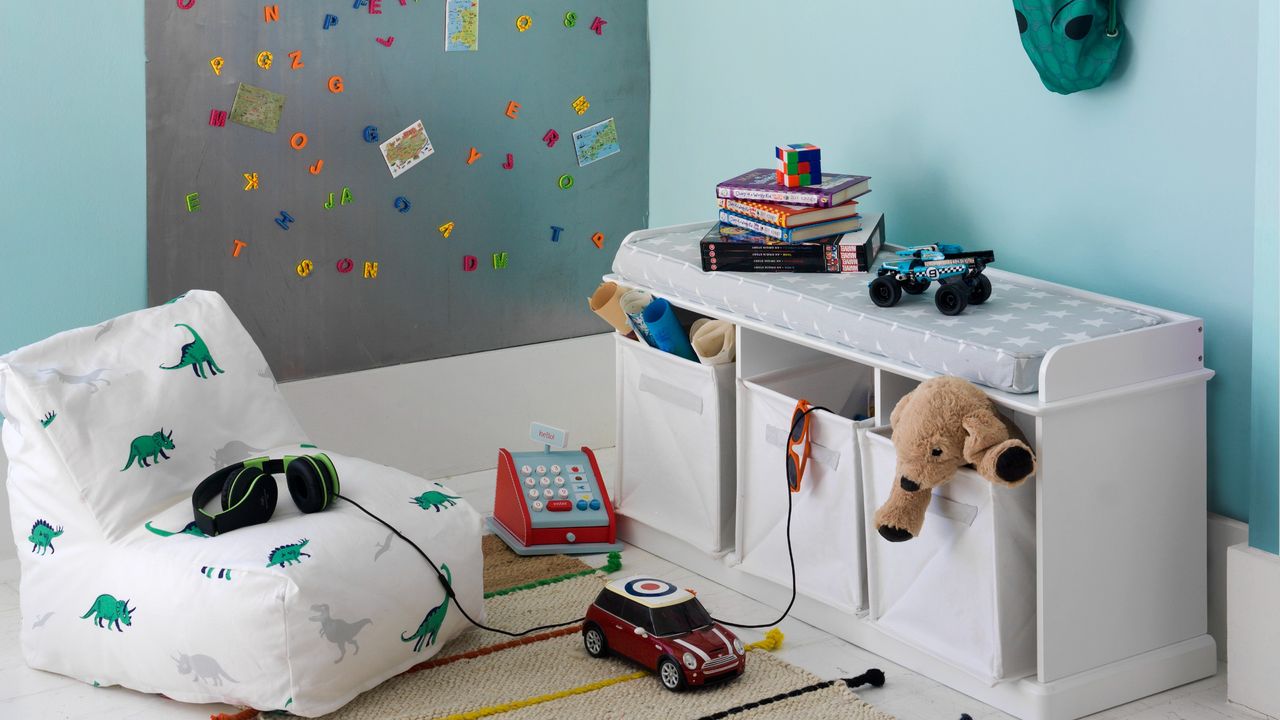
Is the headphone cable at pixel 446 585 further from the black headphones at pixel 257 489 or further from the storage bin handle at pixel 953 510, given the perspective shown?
the storage bin handle at pixel 953 510

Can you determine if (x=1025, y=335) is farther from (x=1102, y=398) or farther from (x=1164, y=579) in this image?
(x=1164, y=579)

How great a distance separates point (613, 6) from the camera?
332cm

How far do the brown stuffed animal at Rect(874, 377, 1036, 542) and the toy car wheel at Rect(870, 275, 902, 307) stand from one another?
8.7 inches

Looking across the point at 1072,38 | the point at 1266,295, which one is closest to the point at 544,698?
the point at 1266,295

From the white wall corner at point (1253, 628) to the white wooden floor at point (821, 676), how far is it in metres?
0.04

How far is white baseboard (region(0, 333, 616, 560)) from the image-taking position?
307 centimetres

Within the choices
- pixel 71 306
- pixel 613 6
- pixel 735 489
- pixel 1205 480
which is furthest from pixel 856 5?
pixel 71 306

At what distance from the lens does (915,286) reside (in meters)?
2.17

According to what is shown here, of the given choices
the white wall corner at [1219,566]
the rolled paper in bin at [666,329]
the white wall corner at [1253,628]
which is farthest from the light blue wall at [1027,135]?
the rolled paper in bin at [666,329]

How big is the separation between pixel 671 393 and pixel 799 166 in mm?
517

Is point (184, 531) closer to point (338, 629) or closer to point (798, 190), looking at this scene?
point (338, 629)

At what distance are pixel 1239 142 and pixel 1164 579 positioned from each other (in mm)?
702

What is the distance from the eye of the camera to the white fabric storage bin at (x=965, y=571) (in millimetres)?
1937

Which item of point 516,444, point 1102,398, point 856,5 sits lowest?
point 516,444
